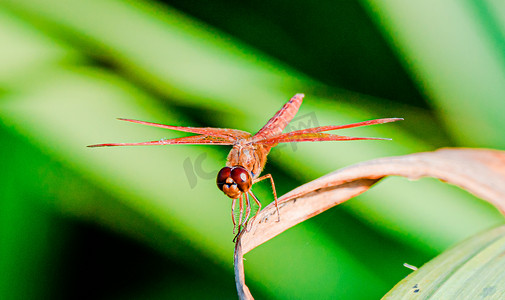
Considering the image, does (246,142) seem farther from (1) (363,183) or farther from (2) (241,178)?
(1) (363,183)

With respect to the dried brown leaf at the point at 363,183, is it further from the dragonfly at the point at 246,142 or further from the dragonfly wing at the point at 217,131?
the dragonfly wing at the point at 217,131

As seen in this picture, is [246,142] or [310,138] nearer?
[310,138]

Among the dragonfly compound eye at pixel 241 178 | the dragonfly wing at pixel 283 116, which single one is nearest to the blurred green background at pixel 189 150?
the dragonfly wing at pixel 283 116

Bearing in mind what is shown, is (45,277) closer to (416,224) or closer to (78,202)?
A: (78,202)

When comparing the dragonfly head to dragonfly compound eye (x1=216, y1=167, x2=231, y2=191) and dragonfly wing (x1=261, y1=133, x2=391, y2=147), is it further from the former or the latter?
dragonfly wing (x1=261, y1=133, x2=391, y2=147)

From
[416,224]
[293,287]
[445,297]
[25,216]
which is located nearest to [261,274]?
[293,287]

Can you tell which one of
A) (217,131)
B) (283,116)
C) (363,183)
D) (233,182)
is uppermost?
(283,116)

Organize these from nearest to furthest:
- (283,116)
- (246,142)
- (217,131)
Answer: (217,131) → (246,142) → (283,116)

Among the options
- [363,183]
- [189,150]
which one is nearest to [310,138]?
[363,183]
